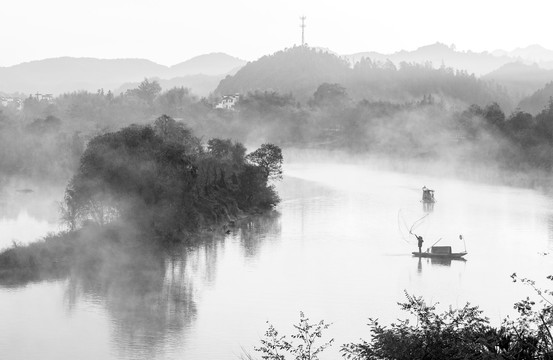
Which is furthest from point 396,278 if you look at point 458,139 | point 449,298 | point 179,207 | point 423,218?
point 458,139

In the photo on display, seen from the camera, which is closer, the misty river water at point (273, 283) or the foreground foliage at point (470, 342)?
the foreground foliage at point (470, 342)

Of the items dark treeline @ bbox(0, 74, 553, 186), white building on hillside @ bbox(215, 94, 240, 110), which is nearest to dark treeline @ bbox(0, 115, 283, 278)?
dark treeline @ bbox(0, 74, 553, 186)

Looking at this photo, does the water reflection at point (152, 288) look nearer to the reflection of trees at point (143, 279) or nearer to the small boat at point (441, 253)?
the reflection of trees at point (143, 279)

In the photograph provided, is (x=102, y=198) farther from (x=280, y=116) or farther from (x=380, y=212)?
(x=280, y=116)

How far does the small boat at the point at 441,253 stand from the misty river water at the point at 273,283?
2.00 ft

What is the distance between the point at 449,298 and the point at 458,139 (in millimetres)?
84326

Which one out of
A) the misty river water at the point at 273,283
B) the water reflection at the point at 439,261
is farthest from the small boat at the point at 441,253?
the misty river water at the point at 273,283

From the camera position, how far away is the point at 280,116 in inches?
5812

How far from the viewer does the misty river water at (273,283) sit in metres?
30.4

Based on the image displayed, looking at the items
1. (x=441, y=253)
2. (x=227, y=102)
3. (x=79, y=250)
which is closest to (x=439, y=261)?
(x=441, y=253)

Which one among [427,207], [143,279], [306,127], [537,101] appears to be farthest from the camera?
[537,101]

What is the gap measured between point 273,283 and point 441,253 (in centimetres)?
1219

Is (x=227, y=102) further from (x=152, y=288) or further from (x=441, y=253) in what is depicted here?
(x=152, y=288)

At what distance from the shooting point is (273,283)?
39094 millimetres
